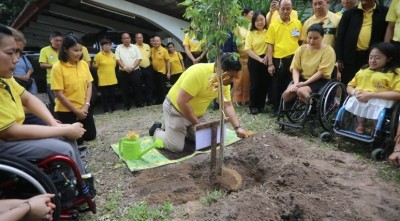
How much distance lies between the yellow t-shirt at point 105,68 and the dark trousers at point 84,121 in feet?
6.81

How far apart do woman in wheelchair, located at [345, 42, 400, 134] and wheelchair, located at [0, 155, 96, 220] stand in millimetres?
3044

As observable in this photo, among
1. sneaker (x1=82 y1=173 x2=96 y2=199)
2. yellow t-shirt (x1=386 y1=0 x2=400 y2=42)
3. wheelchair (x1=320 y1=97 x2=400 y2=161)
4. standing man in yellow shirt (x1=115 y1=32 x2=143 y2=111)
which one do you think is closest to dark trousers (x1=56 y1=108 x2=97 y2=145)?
sneaker (x1=82 y1=173 x2=96 y2=199)

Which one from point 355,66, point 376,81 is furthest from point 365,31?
point 376,81

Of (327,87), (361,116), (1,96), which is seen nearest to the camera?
(1,96)

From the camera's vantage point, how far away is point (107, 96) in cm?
667

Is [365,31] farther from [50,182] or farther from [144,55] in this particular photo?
[144,55]

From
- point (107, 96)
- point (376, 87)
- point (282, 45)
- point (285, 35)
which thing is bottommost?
point (107, 96)

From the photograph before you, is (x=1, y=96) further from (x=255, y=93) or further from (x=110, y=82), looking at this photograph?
(x=110, y=82)

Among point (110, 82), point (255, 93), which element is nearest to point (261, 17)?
point (255, 93)

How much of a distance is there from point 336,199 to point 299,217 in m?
0.42

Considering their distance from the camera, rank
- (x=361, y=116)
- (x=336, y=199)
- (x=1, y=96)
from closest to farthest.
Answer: (x=1, y=96) → (x=336, y=199) → (x=361, y=116)

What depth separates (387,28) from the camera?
13.4 feet

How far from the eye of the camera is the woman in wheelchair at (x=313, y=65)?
423 cm

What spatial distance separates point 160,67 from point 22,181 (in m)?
5.35
